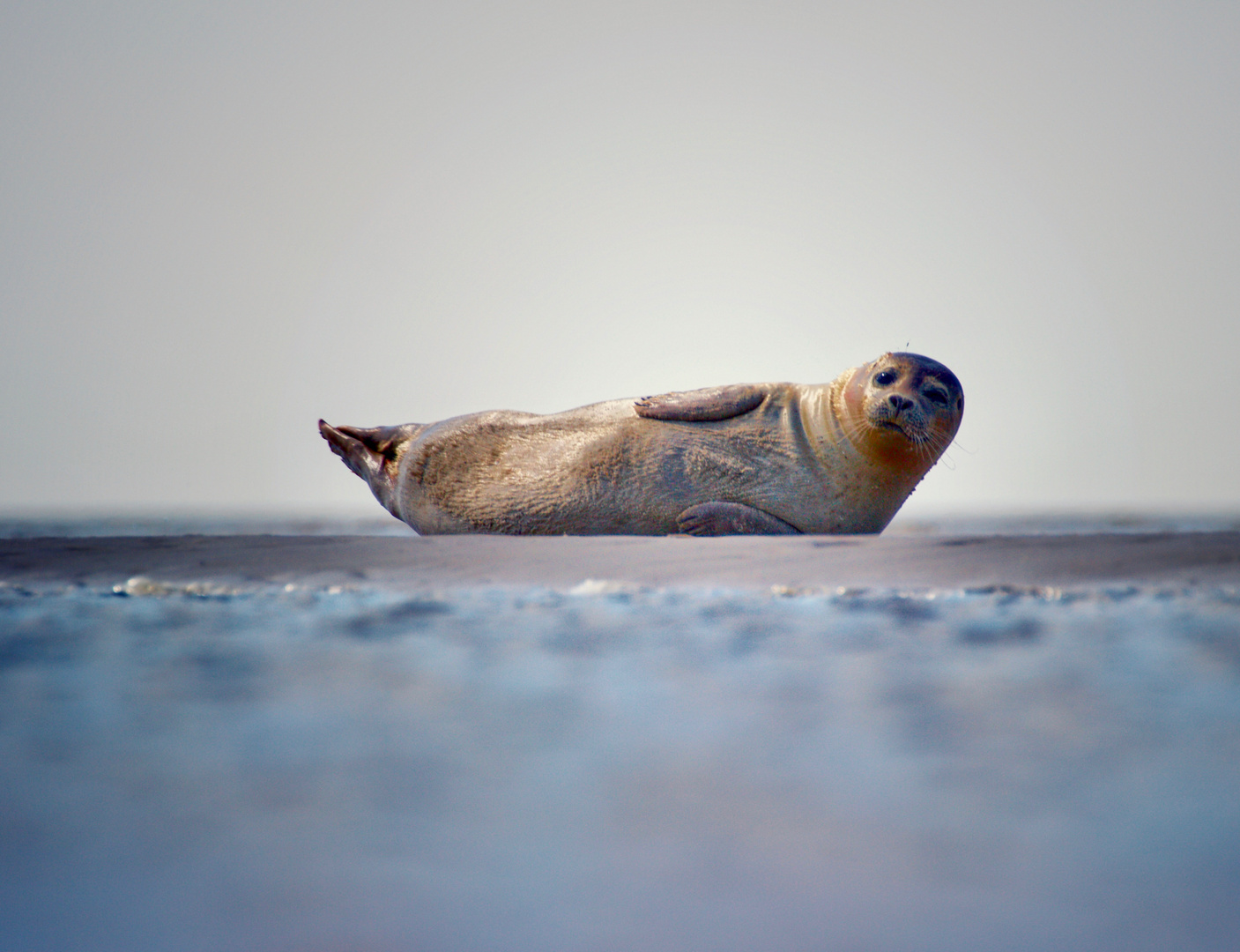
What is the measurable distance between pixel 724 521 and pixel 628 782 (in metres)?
3.68

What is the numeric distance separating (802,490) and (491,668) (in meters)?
3.54

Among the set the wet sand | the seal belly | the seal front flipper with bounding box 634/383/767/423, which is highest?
the seal front flipper with bounding box 634/383/767/423

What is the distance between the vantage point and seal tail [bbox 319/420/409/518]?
5613 mm

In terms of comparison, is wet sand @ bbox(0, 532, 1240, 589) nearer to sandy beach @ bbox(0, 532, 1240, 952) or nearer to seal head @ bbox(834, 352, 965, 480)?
sandy beach @ bbox(0, 532, 1240, 952)

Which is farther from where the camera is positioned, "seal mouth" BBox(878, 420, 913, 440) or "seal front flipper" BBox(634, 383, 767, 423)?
"seal front flipper" BBox(634, 383, 767, 423)

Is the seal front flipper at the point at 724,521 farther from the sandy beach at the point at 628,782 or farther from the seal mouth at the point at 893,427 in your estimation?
the sandy beach at the point at 628,782

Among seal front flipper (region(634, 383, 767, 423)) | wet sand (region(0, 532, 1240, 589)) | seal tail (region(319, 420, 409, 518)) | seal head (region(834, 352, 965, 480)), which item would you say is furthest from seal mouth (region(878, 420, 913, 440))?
seal tail (region(319, 420, 409, 518))

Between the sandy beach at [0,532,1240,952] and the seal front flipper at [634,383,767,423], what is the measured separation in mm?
3003

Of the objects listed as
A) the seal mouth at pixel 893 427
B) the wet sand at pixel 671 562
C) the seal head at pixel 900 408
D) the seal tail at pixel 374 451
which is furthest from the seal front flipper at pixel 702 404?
the seal tail at pixel 374 451

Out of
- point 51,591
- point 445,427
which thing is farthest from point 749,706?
point 445,427

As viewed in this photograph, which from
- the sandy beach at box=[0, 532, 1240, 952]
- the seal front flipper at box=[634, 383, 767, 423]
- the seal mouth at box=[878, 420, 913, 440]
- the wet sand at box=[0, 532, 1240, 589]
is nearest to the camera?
the sandy beach at box=[0, 532, 1240, 952]

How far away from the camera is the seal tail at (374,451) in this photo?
5.61 meters

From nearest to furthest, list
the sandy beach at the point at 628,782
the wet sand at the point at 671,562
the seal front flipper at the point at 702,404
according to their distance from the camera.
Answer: the sandy beach at the point at 628,782 < the wet sand at the point at 671,562 < the seal front flipper at the point at 702,404

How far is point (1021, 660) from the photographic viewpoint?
135 cm
